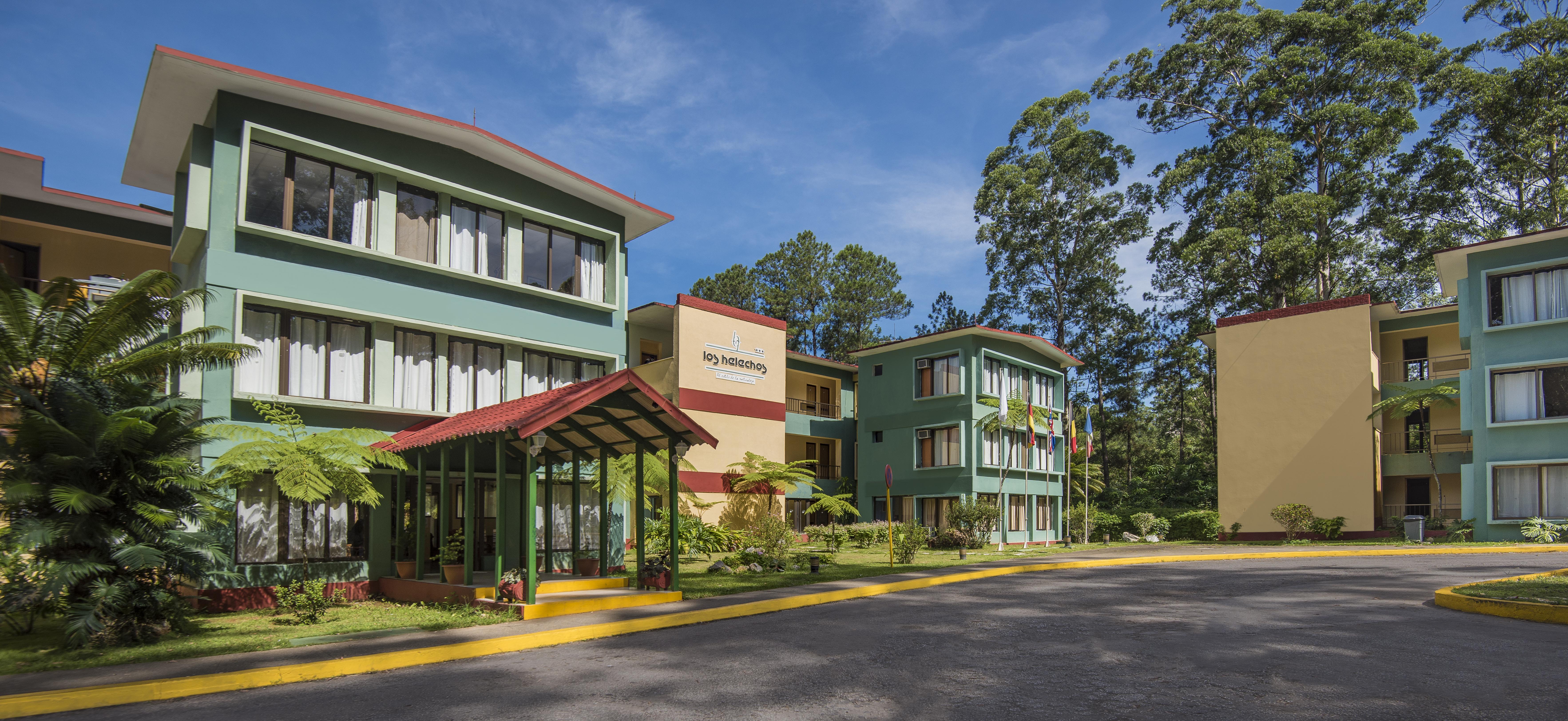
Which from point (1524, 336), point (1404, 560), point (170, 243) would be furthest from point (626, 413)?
point (1524, 336)

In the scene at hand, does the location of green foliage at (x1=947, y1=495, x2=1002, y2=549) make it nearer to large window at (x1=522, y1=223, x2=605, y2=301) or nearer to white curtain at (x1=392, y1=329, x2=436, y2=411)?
large window at (x1=522, y1=223, x2=605, y2=301)

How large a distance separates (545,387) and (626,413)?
23.3 feet

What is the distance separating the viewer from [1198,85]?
49.4 metres

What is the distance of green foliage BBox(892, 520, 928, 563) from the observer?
2425 centimetres

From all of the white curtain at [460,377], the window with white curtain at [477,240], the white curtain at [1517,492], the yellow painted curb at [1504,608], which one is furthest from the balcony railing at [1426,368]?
the white curtain at [460,377]

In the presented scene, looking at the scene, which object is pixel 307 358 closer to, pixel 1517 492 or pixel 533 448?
pixel 533 448

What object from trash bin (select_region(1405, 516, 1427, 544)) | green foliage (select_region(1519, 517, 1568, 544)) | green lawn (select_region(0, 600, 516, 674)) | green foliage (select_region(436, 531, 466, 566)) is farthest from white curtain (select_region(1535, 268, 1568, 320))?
green foliage (select_region(436, 531, 466, 566))

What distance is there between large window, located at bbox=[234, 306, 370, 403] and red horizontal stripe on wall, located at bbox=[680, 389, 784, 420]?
13.4 metres

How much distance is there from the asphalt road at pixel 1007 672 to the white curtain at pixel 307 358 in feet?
29.8

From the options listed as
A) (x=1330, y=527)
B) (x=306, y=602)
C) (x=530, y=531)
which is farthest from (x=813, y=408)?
(x=306, y=602)

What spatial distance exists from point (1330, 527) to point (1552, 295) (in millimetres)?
10442

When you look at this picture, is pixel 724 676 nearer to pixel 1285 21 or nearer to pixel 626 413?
pixel 626 413

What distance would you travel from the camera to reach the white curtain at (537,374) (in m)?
21.3

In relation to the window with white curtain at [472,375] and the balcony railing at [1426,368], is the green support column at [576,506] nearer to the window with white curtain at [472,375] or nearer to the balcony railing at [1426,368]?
the window with white curtain at [472,375]
